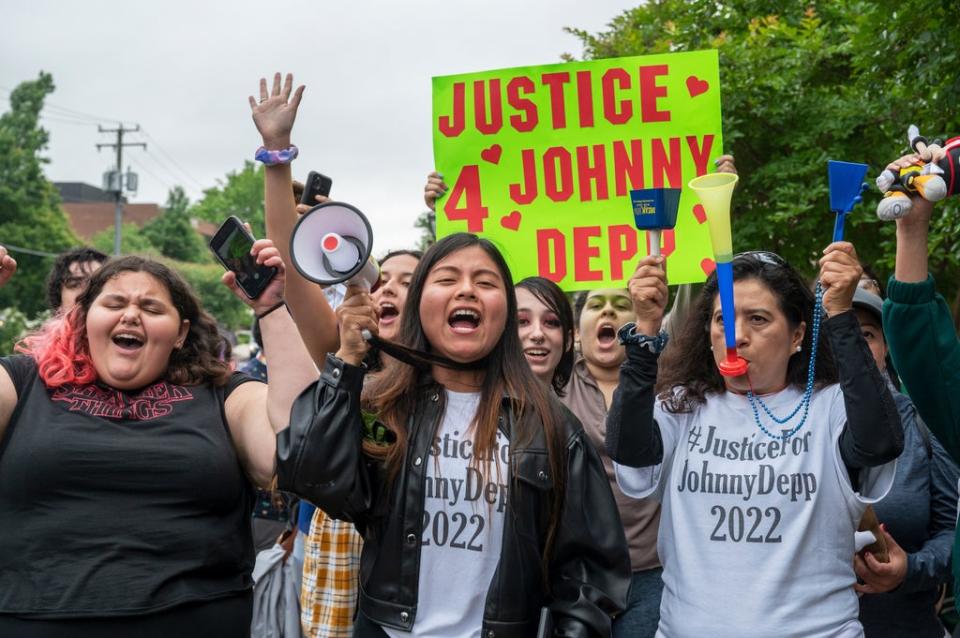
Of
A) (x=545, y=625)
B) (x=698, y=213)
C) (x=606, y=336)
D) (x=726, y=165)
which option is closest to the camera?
(x=545, y=625)

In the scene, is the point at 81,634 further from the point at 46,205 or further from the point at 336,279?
the point at 46,205

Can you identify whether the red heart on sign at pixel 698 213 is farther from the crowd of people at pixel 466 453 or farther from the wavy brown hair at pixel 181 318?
the wavy brown hair at pixel 181 318

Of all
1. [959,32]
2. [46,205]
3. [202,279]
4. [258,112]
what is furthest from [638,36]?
[202,279]

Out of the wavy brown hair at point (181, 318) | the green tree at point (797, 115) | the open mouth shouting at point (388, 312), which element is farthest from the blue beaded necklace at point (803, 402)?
the green tree at point (797, 115)

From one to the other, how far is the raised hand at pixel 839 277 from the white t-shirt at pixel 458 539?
96cm

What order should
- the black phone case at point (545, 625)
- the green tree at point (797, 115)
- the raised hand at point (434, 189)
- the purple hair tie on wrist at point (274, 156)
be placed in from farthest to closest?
the green tree at point (797, 115) < the raised hand at point (434, 189) < the purple hair tie on wrist at point (274, 156) < the black phone case at point (545, 625)

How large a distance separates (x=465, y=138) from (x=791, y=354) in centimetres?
217

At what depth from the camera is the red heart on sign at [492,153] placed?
4879 mm

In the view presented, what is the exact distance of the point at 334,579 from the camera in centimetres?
394

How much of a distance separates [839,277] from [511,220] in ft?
7.21

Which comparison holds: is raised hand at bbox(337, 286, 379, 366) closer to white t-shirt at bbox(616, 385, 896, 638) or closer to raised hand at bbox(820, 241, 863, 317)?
white t-shirt at bbox(616, 385, 896, 638)

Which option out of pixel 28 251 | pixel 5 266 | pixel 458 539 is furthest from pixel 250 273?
pixel 28 251

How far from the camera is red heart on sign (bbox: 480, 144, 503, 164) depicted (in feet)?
16.0

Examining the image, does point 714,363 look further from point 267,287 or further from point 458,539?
point 267,287
